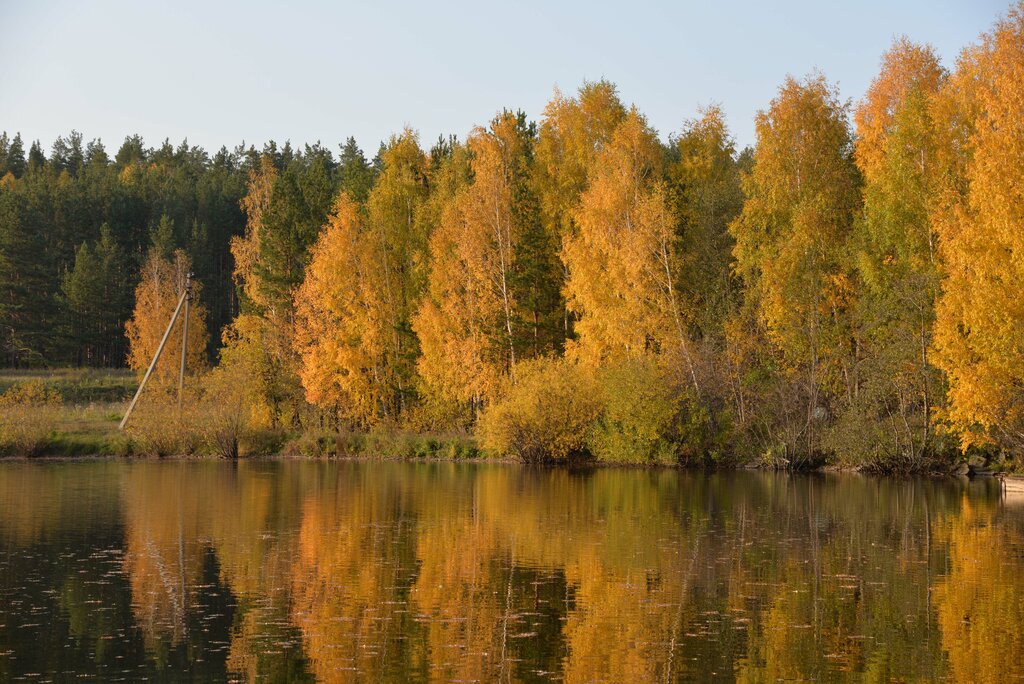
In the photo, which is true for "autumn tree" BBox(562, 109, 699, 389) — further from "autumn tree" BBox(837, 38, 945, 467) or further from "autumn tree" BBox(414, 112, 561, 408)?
"autumn tree" BBox(837, 38, 945, 467)

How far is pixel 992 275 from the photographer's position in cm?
3180

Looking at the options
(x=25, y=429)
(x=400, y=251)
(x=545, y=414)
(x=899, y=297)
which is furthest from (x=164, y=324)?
(x=899, y=297)

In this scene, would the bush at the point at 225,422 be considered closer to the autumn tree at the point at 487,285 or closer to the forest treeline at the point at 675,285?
the forest treeline at the point at 675,285

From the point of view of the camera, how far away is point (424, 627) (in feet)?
46.7

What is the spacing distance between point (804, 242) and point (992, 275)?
10768mm

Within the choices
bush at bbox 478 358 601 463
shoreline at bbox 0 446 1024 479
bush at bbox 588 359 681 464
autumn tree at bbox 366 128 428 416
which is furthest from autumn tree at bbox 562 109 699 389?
autumn tree at bbox 366 128 428 416

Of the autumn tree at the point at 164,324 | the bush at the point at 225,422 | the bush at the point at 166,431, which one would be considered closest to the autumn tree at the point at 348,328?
the bush at the point at 225,422

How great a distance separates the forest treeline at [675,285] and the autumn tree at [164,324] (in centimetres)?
1300

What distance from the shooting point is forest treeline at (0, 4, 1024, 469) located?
3450 centimetres

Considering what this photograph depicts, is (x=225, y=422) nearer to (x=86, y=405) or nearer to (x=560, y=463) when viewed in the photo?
(x=560, y=463)

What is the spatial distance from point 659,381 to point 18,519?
888 inches

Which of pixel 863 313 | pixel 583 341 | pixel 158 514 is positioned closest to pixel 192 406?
pixel 583 341

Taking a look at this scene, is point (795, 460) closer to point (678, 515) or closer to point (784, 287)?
point (784, 287)

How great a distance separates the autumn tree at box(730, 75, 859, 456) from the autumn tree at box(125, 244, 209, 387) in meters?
38.6
